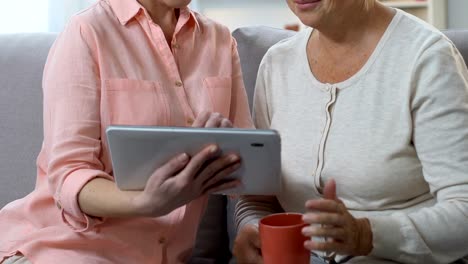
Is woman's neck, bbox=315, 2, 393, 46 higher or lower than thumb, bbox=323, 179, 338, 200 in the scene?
higher

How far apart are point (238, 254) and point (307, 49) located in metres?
0.47

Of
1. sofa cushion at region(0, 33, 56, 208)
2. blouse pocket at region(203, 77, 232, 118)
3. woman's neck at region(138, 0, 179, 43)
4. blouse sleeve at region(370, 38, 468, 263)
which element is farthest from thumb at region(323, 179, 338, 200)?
sofa cushion at region(0, 33, 56, 208)

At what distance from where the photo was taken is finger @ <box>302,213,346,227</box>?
952 millimetres

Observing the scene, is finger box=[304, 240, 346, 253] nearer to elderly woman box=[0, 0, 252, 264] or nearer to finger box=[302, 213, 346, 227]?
finger box=[302, 213, 346, 227]

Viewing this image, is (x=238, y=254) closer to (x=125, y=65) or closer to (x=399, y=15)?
(x=125, y=65)

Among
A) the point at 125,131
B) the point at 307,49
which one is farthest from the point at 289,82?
the point at 125,131

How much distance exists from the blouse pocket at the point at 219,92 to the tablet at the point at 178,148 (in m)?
0.28

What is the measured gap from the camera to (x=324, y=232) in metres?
0.98

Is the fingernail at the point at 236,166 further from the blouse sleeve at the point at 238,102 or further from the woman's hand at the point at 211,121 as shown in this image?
the blouse sleeve at the point at 238,102

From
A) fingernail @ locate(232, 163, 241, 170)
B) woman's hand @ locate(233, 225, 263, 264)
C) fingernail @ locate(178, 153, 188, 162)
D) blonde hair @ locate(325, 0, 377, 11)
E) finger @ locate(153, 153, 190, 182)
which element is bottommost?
woman's hand @ locate(233, 225, 263, 264)

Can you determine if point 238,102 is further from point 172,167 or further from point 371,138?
point 172,167

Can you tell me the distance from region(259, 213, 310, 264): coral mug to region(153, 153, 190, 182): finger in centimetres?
15

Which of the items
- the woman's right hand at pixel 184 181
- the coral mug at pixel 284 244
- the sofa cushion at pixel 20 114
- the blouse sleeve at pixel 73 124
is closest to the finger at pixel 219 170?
the woman's right hand at pixel 184 181

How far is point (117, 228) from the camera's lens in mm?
1196
